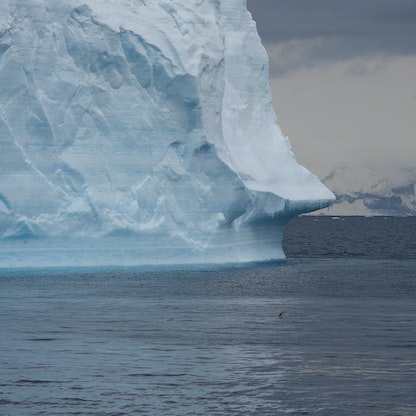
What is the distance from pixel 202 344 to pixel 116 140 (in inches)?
521

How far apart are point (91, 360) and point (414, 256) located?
32742 mm

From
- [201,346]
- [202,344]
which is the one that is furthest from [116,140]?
[201,346]

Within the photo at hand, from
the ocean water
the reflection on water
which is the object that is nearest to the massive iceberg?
the ocean water

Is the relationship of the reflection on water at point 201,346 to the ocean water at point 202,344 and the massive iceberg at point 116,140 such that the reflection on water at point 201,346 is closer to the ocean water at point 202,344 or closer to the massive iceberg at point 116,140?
the ocean water at point 202,344

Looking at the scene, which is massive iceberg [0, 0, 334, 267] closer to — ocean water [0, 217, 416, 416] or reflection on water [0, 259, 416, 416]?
ocean water [0, 217, 416, 416]

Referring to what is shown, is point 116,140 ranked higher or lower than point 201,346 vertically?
higher

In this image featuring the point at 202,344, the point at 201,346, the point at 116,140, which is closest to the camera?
the point at 201,346

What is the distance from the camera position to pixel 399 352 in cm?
1794

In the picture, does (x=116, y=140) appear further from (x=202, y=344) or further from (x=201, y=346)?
(x=201, y=346)

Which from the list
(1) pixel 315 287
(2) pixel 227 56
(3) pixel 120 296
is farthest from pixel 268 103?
(3) pixel 120 296

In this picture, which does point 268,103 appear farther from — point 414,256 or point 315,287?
point 414,256

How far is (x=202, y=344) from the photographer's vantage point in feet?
62.0

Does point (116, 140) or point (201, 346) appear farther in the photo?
point (116, 140)

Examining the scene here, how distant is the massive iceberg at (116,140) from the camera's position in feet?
98.2
